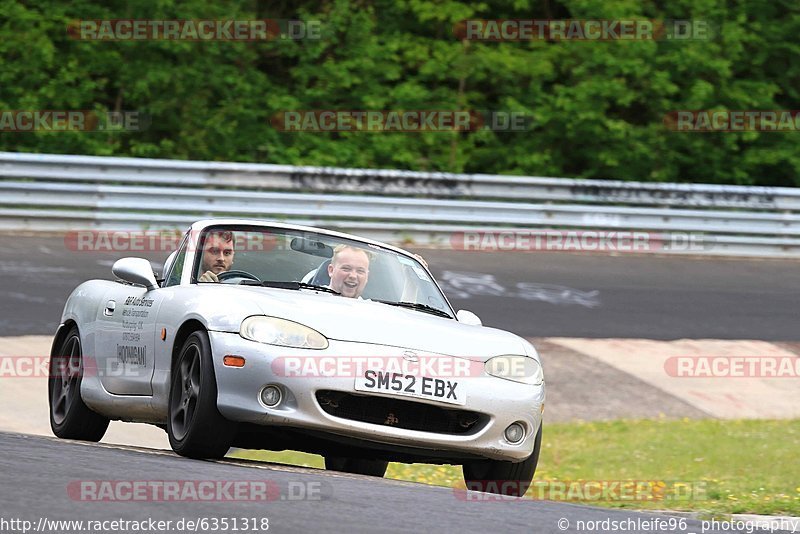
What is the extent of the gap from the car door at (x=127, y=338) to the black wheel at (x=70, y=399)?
33 centimetres

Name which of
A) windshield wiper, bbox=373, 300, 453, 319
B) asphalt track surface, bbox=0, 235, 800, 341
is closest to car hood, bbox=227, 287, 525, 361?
windshield wiper, bbox=373, 300, 453, 319

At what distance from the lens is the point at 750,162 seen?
904 inches

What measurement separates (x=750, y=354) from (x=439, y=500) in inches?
364

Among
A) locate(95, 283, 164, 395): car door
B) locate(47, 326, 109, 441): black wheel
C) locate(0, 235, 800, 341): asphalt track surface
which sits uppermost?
locate(95, 283, 164, 395): car door

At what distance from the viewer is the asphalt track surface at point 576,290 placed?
48.6 feet

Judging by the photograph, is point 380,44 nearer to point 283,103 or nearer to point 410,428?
point 283,103

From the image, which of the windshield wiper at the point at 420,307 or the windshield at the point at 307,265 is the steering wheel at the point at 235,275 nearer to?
the windshield at the point at 307,265

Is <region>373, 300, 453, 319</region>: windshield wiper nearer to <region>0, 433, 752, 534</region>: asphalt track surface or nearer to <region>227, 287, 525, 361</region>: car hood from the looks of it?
<region>227, 287, 525, 361</region>: car hood

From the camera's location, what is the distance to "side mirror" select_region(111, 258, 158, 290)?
7.75 m

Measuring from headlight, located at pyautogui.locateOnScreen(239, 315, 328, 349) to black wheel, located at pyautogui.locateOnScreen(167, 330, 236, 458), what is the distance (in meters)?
0.22

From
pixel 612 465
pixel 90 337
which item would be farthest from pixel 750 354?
pixel 90 337

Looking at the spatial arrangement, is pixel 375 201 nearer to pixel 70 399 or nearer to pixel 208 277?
pixel 70 399

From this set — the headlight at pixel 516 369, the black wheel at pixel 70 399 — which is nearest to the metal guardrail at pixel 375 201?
the black wheel at pixel 70 399

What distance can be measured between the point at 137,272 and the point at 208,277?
1.27 ft
